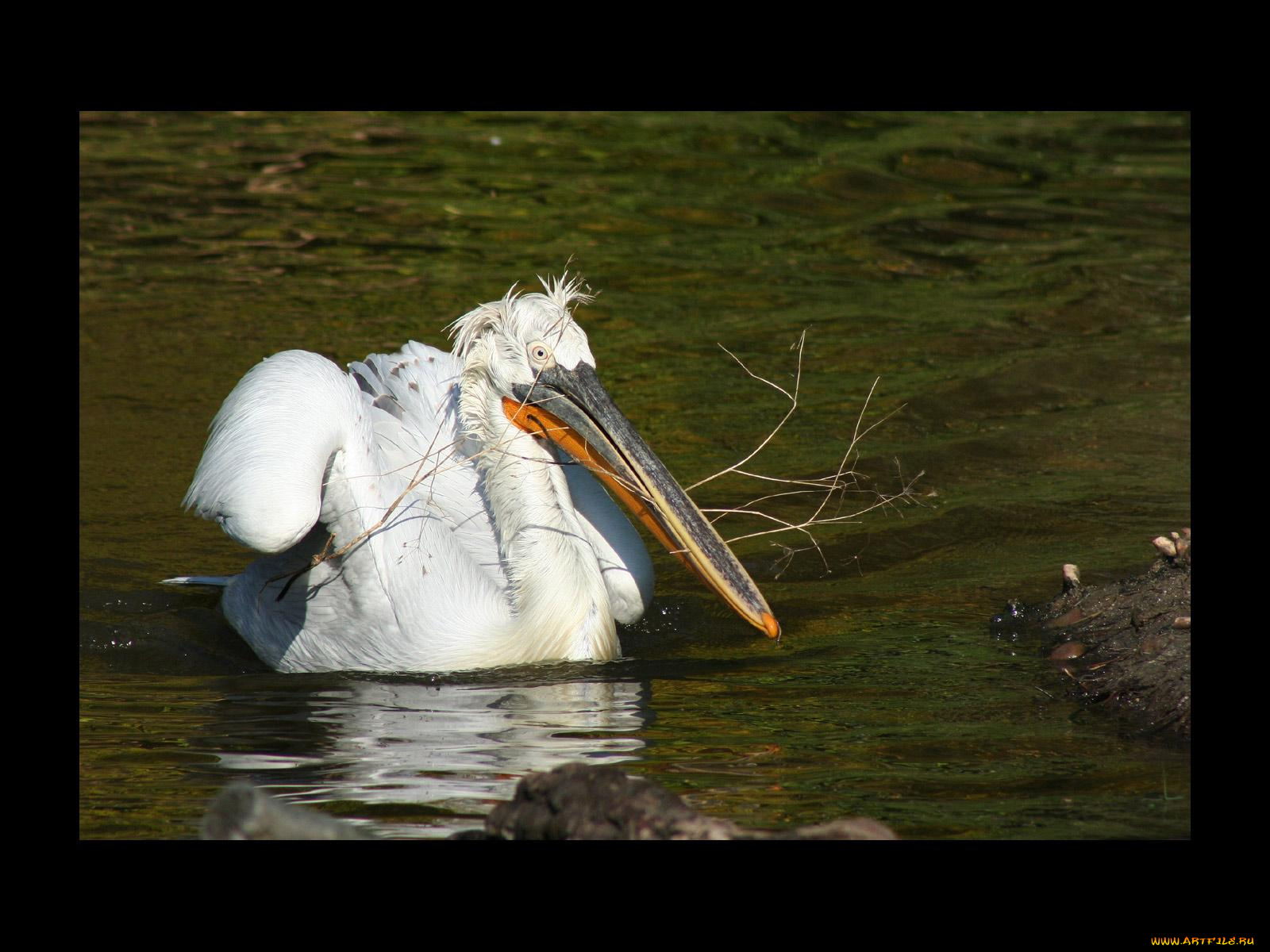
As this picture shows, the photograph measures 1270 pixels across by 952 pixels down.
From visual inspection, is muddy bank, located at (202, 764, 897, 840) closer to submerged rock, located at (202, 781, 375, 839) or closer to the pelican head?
submerged rock, located at (202, 781, 375, 839)

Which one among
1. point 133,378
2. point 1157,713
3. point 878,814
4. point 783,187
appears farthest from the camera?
point 783,187

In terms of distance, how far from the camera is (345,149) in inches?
437

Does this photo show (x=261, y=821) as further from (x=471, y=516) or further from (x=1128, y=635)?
(x=1128, y=635)

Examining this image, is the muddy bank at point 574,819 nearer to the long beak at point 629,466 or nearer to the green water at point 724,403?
the green water at point 724,403

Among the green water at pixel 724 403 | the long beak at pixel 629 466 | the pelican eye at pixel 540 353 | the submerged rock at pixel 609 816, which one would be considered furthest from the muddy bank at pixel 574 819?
the pelican eye at pixel 540 353

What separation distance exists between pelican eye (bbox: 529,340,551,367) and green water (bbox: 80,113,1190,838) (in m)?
0.99

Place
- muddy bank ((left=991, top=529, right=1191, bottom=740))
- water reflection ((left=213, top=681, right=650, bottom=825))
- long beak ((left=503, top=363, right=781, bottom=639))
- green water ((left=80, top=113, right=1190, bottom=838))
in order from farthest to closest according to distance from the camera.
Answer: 1. long beak ((left=503, top=363, right=781, bottom=639))
2. muddy bank ((left=991, top=529, right=1191, bottom=740))
3. green water ((left=80, top=113, right=1190, bottom=838))
4. water reflection ((left=213, top=681, right=650, bottom=825))

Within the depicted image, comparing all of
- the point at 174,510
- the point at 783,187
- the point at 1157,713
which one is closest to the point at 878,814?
the point at 1157,713

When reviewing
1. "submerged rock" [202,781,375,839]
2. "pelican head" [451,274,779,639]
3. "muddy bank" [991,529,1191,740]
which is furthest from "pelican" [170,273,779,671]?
"submerged rock" [202,781,375,839]

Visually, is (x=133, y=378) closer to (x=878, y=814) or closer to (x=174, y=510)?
(x=174, y=510)

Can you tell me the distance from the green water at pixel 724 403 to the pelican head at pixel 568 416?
41 cm

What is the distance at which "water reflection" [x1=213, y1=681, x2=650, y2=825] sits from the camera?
361 centimetres

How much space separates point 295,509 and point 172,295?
4.93m

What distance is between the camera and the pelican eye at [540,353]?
14.7 ft
